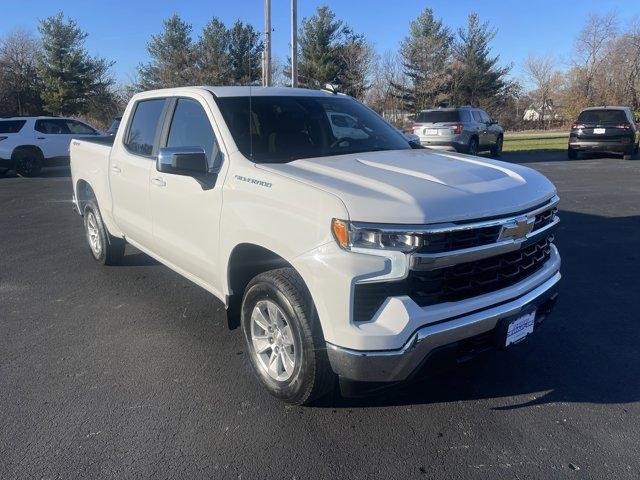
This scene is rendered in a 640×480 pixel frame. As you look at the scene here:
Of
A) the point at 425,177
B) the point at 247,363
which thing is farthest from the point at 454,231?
the point at 247,363

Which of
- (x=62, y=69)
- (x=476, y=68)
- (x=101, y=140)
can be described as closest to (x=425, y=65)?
(x=476, y=68)

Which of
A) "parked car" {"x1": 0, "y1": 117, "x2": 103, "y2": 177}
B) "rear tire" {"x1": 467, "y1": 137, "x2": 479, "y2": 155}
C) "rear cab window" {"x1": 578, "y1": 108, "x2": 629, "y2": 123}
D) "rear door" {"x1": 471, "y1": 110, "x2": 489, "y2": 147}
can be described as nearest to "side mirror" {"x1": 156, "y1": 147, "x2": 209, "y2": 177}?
"parked car" {"x1": 0, "y1": 117, "x2": 103, "y2": 177}

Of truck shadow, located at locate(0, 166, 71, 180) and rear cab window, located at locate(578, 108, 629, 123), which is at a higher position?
rear cab window, located at locate(578, 108, 629, 123)

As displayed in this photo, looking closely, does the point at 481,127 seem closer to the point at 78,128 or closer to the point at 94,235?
the point at 78,128

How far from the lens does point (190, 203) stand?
4.07m

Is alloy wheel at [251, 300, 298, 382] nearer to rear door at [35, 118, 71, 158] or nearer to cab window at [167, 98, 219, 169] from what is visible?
cab window at [167, 98, 219, 169]

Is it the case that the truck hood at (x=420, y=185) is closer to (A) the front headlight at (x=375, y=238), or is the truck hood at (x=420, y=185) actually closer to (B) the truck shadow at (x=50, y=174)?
(A) the front headlight at (x=375, y=238)

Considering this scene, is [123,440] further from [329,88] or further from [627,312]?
[627,312]

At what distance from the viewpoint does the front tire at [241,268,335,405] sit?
3.05 metres

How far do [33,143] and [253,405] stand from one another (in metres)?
15.8

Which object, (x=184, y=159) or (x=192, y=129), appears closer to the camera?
(x=184, y=159)

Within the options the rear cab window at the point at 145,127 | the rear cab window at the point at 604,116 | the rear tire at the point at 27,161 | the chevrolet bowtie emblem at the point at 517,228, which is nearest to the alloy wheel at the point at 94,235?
the rear cab window at the point at 145,127

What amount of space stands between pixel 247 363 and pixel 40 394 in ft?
4.39

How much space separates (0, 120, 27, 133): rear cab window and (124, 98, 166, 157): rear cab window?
13162mm
